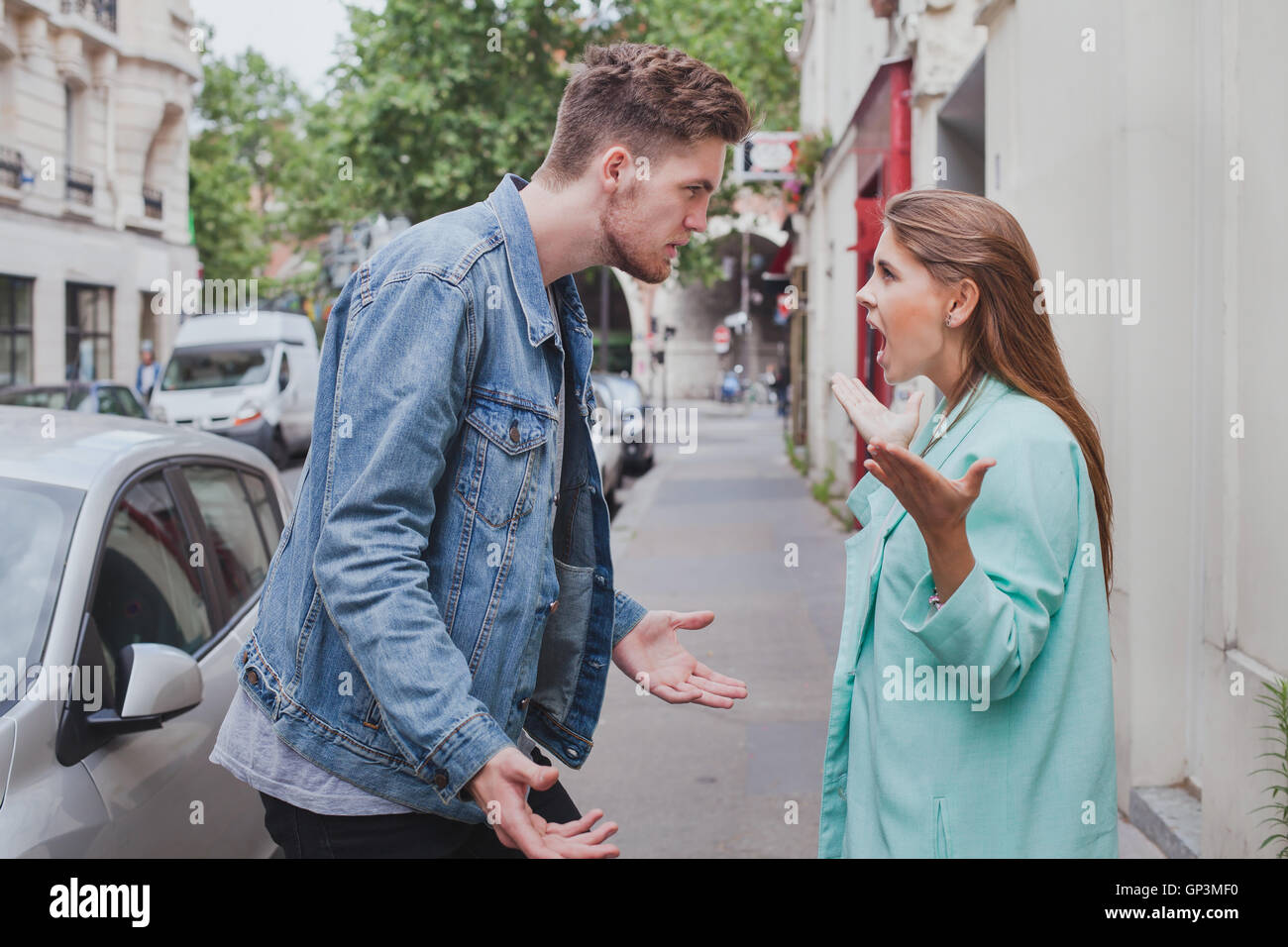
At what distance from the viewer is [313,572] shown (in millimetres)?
1809

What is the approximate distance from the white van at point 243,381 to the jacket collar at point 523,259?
17666mm

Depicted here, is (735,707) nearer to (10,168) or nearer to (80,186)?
(10,168)

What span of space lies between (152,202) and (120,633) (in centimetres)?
3007

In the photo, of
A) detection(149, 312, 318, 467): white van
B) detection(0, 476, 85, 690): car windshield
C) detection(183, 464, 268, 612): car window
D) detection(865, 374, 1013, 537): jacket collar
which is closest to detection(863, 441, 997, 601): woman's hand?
detection(865, 374, 1013, 537): jacket collar

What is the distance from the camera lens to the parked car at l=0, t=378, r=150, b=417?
1255 centimetres

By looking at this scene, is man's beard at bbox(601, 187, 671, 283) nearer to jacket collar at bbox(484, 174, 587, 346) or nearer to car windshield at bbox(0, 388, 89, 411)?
jacket collar at bbox(484, 174, 587, 346)

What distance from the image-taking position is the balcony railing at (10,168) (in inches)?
917

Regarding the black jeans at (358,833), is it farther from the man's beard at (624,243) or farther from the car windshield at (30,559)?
the car windshield at (30,559)

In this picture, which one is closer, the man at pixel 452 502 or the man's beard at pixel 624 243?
the man at pixel 452 502

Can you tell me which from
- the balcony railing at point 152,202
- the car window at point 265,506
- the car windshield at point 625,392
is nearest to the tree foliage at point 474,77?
the car windshield at point 625,392

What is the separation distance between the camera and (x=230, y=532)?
3.93 metres
